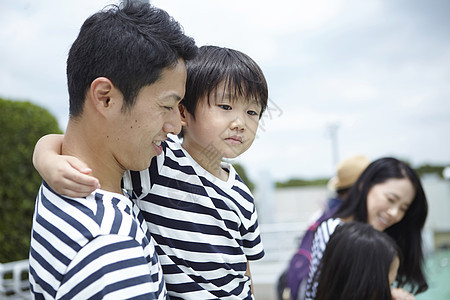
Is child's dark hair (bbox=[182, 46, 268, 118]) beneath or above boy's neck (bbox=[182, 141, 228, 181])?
above

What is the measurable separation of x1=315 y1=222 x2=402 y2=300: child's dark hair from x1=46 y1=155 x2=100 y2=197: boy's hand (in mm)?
1427

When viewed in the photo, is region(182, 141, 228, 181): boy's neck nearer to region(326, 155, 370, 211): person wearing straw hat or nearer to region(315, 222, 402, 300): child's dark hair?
region(315, 222, 402, 300): child's dark hair

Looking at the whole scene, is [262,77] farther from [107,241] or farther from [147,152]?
[107,241]

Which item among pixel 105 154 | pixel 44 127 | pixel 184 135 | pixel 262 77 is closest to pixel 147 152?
pixel 105 154

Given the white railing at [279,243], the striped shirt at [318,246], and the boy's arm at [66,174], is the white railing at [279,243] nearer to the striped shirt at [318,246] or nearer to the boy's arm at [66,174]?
the striped shirt at [318,246]

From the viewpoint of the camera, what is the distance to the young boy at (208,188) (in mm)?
1388

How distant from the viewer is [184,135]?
1.62 m

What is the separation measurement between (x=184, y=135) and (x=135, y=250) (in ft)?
2.21

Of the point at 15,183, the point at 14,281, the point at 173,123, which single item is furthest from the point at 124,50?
the point at 15,183

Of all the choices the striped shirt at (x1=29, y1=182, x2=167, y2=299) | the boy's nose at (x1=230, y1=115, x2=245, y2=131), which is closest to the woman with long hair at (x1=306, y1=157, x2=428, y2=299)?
the boy's nose at (x1=230, y1=115, x2=245, y2=131)

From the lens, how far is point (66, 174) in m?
1.07

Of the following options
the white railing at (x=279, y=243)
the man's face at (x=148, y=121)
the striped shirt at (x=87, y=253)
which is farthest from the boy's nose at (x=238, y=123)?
the white railing at (x=279, y=243)

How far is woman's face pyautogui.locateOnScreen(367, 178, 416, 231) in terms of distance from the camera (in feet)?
8.47

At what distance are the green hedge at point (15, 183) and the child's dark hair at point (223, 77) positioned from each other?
4.22 metres
